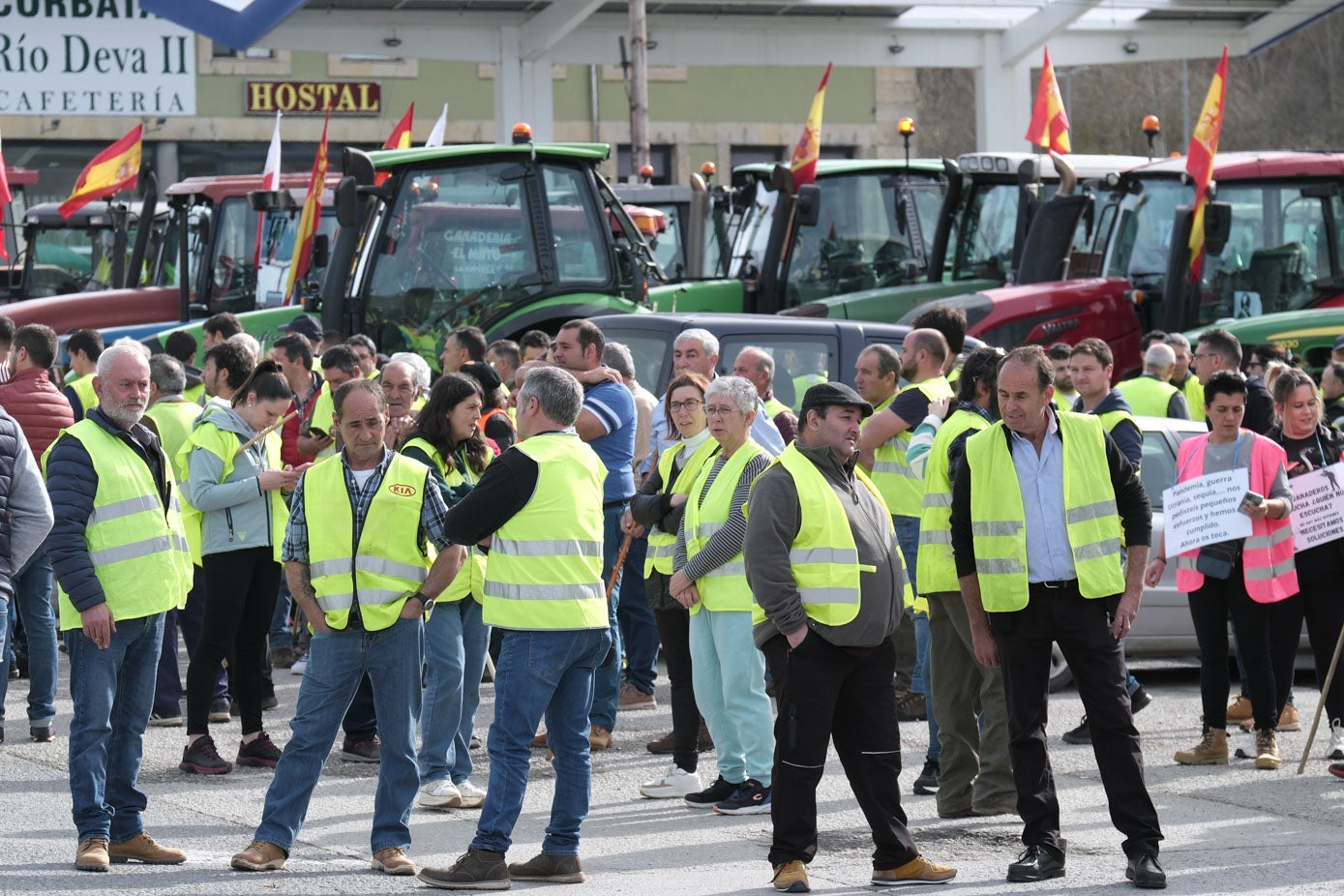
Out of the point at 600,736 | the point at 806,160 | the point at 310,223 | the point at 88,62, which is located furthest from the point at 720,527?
the point at 88,62

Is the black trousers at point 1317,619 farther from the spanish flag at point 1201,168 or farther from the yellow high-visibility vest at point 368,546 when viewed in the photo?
the spanish flag at point 1201,168

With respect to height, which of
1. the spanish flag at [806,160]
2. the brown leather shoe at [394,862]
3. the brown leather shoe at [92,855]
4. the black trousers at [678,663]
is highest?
the spanish flag at [806,160]

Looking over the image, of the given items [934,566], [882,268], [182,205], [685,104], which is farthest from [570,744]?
[685,104]

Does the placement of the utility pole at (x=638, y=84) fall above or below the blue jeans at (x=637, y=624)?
above

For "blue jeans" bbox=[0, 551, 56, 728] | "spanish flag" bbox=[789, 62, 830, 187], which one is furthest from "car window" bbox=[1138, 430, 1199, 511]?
"spanish flag" bbox=[789, 62, 830, 187]

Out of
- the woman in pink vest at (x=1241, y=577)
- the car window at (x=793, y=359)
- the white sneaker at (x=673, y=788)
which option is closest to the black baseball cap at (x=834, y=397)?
the white sneaker at (x=673, y=788)

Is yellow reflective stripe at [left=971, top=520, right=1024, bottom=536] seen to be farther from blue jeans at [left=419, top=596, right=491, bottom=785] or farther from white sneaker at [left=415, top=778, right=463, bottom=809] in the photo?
white sneaker at [left=415, top=778, right=463, bottom=809]

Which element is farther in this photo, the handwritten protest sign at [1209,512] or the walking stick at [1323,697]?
the handwritten protest sign at [1209,512]

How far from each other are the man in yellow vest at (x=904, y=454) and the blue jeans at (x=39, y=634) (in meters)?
3.98

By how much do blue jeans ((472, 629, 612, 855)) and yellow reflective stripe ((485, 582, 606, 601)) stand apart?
0.12 m

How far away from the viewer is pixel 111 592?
7.22 m

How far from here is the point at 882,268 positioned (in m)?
19.0

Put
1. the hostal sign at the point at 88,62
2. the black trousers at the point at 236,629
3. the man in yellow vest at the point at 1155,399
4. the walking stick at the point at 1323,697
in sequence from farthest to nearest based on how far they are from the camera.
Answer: the hostal sign at the point at 88,62, the man in yellow vest at the point at 1155,399, the black trousers at the point at 236,629, the walking stick at the point at 1323,697

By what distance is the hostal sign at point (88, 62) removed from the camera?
20.5m
